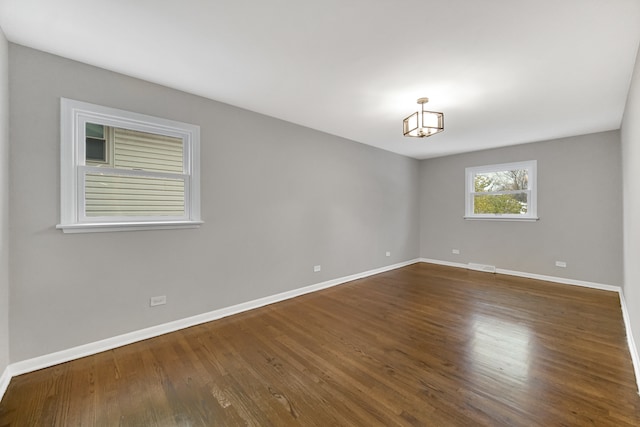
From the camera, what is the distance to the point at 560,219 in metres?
4.47

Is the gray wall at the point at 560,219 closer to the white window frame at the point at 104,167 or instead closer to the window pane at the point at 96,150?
the white window frame at the point at 104,167

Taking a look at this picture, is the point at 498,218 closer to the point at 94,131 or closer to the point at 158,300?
the point at 158,300

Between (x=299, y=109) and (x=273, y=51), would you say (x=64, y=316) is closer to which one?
(x=273, y=51)

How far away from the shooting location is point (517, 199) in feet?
16.4

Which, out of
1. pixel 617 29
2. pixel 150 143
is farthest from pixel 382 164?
pixel 150 143

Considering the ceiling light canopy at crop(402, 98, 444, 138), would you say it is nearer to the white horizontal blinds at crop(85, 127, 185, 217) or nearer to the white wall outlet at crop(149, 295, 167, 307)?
the white horizontal blinds at crop(85, 127, 185, 217)

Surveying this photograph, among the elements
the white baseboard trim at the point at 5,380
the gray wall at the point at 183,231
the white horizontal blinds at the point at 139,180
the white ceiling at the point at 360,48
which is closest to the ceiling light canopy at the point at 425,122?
the white ceiling at the point at 360,48

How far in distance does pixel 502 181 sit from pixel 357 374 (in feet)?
16.5

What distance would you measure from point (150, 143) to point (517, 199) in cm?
606

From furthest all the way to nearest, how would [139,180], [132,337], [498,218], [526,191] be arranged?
[498,218] → [526,191] → [139,180] → [132,337]

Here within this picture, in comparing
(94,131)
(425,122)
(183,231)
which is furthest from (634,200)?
(94,131)

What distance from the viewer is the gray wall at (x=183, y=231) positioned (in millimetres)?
2033

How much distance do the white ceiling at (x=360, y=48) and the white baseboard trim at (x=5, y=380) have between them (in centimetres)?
244

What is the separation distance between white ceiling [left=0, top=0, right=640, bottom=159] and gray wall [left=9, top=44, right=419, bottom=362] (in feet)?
0.85
